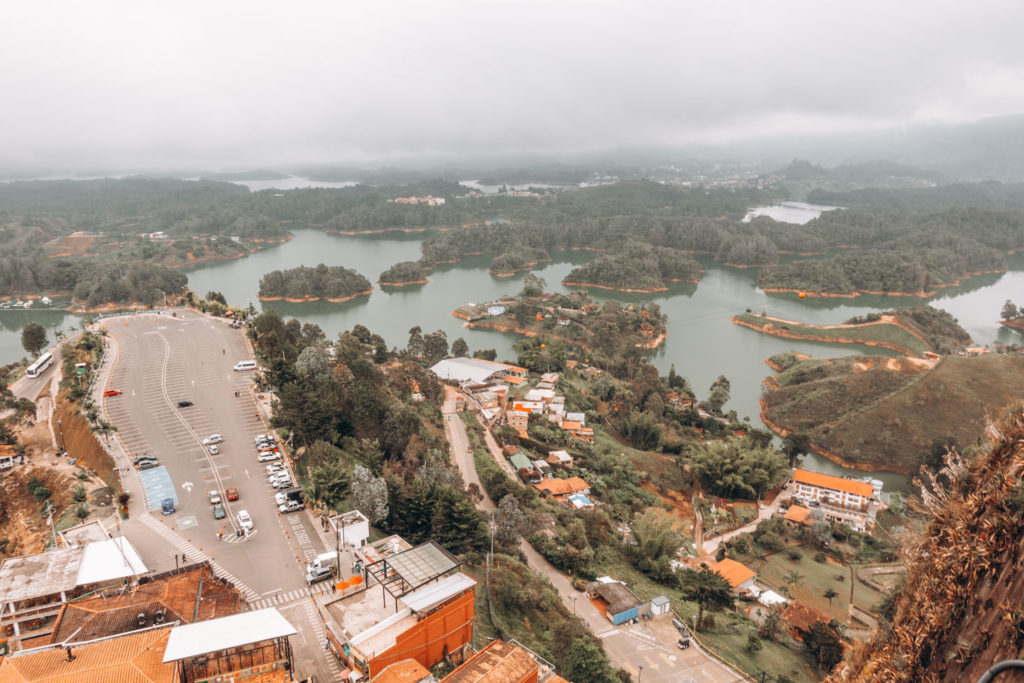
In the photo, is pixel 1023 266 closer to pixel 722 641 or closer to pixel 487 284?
pixel 487 284

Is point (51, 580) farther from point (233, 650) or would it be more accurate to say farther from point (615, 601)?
point (615, 601)

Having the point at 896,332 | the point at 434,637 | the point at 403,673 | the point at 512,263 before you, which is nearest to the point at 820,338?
the point at 896,332

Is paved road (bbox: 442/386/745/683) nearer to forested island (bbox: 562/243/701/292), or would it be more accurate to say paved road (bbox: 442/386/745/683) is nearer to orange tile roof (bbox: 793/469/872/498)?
orange tile roof (bbox: 793/469/872/498)

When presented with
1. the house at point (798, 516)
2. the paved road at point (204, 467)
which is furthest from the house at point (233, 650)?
the house at point (798, 516)

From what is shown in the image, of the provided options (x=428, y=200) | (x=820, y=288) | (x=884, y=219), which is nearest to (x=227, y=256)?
(x=428, y=200)

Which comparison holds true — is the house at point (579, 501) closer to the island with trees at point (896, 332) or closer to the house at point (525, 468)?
the house at point (525, 468)
